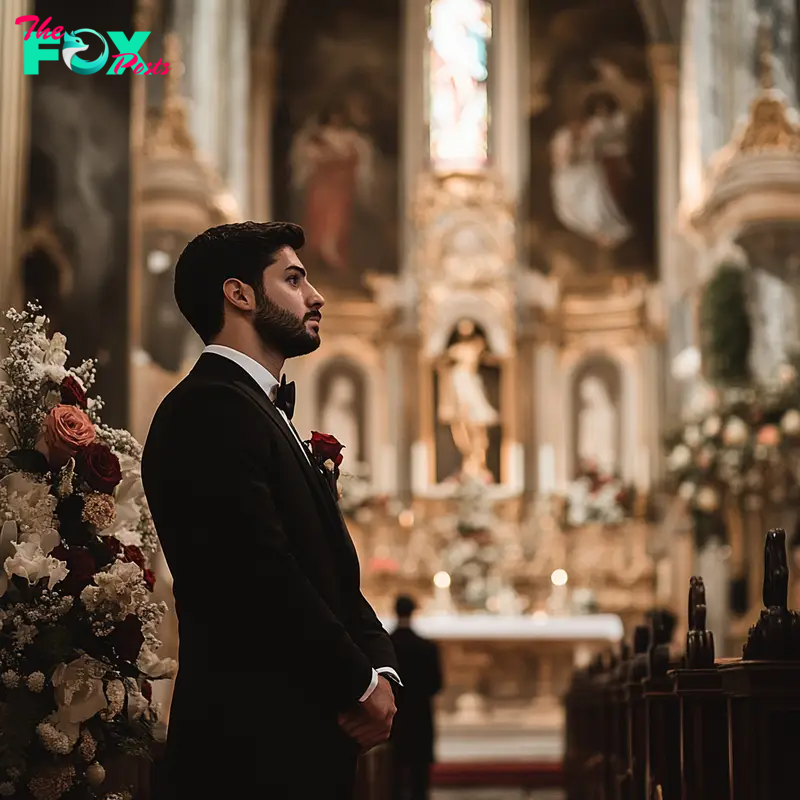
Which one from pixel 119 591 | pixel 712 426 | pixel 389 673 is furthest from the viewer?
pixel 712 426

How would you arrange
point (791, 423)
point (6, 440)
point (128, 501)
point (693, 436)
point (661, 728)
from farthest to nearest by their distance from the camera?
point (693, 436)
point (791, 423)
point (661, 728)
point (128, 501)
point (6, 440)

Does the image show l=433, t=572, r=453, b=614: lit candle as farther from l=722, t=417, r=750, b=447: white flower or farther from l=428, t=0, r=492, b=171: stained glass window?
l=428, t=0, r=492, b=171: stained glass window

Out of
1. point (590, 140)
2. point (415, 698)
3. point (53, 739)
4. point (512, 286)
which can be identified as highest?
point (590, 140)

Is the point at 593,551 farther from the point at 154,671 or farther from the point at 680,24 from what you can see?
the point at 154,671

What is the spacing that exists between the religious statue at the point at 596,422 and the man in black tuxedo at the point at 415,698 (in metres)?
8.34

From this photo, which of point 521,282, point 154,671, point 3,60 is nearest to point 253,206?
point 521,282

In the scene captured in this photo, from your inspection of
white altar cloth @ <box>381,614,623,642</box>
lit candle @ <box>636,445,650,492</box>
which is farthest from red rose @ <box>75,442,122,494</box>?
lit candle @ <box>636,445,650,492</box>

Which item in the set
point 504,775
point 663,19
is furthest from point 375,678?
point 663,19

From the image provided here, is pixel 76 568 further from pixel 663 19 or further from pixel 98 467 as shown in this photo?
pixel 663 19

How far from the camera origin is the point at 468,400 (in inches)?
652

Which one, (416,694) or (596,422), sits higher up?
(596,422)

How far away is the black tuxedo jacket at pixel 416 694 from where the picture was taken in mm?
8750

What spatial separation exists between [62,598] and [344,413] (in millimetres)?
13859

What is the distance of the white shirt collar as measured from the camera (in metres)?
2.97
